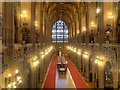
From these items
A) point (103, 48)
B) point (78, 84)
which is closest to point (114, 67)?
point (103, 48)

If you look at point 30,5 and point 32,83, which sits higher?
point 30,5

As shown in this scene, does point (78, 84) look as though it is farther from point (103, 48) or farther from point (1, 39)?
point (1, 39)

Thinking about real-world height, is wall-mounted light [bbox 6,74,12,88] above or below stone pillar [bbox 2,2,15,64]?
below

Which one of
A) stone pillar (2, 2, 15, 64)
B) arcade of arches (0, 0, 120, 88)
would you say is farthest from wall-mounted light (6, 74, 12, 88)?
stone pillar (2, 2, 15, 64)

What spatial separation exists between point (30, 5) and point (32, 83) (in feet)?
25.5

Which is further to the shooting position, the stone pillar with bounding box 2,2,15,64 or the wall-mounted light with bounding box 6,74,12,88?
the stone pillar with bounding box 2,2,15,64

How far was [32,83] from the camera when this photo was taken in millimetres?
17203

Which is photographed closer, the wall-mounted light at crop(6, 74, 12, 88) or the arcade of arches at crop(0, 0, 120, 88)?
the wall-mounted light at crop(6, 74, 12, 88)

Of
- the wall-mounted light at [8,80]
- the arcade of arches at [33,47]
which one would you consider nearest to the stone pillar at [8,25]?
the arcade of arches at [33,47]

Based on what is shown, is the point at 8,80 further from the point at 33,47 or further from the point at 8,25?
the point at 33,47

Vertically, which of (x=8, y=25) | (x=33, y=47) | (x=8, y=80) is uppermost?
(x=8, y=25)

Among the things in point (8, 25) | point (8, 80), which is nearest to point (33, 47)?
point (8, 25)

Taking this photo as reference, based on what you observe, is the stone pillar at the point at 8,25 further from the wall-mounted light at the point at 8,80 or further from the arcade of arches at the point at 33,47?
the wall-mounted light at the point at 8,80

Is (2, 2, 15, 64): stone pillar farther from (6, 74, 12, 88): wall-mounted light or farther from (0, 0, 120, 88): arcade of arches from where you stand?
(6, 74, 12, 88): wall-mounted light
